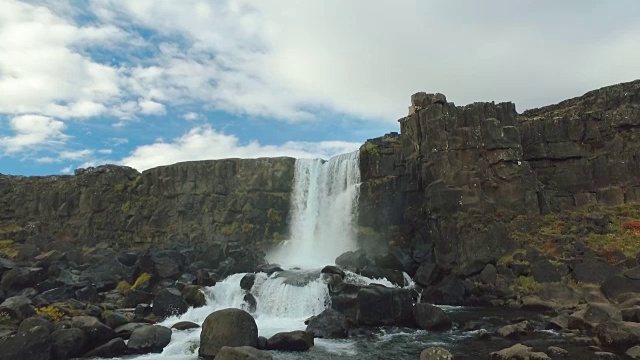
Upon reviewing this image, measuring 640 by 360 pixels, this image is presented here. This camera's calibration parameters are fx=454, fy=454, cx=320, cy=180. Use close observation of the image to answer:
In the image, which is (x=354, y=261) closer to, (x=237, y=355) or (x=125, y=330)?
(x=125, y=330)

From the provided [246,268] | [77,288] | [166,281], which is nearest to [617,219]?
[246,268]

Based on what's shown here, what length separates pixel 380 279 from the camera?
124ft

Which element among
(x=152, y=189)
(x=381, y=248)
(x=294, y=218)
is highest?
(x=152, y=189)

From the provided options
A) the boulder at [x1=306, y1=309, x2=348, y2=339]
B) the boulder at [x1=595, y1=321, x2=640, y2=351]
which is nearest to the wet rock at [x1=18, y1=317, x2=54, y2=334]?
the boulder at [x1=306, y1=309, x2=348, y2=339]

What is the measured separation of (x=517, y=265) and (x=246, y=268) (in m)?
23.3

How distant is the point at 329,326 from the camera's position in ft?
84.6

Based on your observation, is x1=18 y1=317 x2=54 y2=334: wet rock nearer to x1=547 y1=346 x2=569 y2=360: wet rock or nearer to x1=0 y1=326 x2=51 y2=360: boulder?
x1=0 y1=326 x2=51 y2=360: boulder

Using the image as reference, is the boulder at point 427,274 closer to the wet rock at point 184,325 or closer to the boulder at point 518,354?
the boulder at point 518,354

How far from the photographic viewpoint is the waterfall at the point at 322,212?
2186 inches

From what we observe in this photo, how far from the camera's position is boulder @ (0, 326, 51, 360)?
19.6 m

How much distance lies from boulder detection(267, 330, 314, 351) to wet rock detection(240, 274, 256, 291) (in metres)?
11.6

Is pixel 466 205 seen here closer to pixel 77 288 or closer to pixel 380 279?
pixel 380 279

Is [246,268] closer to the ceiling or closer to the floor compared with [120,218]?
closer to the floor

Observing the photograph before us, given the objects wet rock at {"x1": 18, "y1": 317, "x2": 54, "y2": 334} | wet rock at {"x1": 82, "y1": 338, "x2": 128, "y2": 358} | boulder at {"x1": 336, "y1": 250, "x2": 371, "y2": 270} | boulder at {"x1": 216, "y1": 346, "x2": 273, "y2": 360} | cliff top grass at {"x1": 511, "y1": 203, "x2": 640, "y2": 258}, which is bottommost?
wet rock at {"x1": 82, "y1": 338, "x2": 128, "y2": 358}
